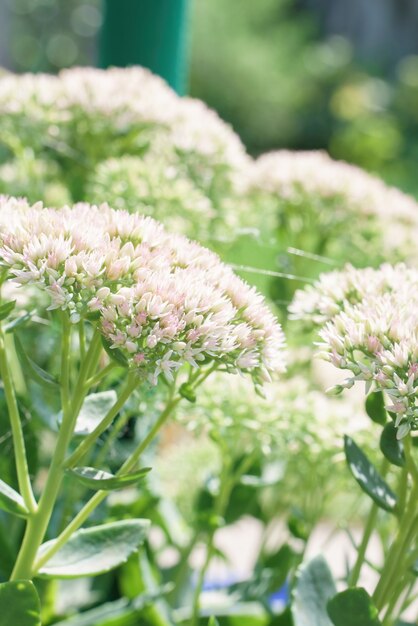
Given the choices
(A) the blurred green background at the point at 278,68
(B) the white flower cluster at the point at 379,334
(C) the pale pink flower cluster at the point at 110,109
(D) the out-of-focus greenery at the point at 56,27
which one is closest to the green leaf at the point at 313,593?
(B) the white flower cluster at the point at 379,334

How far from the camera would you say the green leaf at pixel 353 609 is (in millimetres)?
818

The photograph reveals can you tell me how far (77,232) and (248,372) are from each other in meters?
0.18

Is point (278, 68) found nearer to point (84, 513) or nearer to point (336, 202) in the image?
point (336, 202)

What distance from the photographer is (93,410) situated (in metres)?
0.92

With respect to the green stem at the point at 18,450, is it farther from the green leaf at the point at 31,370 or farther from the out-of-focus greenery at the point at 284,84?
the out-of-focus greenery at the point at 284,84

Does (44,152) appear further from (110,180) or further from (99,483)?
(99,483)

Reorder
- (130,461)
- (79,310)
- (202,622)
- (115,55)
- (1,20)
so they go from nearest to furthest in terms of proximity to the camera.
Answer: (79,310) → (130,461) → (202,622) → (115,55) → (1,20)

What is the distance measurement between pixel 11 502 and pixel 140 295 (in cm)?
20

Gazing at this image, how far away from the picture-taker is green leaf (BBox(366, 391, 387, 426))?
2.88ft

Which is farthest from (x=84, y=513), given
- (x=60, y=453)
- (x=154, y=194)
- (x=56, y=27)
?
(x=56, y=27)

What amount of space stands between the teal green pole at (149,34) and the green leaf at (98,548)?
3.26ft

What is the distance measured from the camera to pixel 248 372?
0.84 meters

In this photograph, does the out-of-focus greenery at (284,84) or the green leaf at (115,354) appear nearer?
the green leaf at (115,354)

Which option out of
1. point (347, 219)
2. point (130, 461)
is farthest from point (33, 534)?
point (347, 219)
